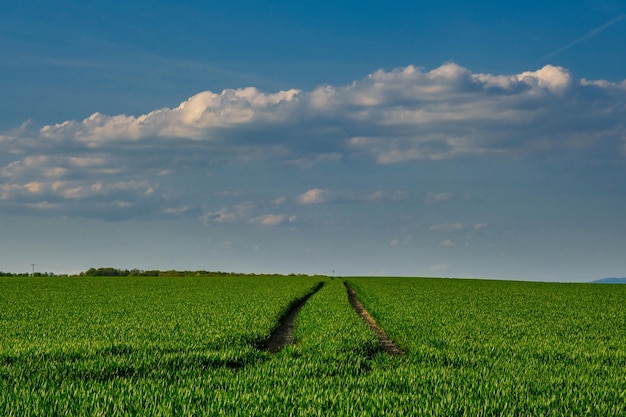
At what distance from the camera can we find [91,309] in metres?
33.5

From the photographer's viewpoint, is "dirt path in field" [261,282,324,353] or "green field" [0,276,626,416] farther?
"dirt path in field" [261,282,324,353]

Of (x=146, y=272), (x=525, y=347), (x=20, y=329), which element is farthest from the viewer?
(x=146, y=272)

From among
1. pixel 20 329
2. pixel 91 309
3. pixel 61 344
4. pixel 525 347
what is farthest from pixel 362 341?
pixel 91 309

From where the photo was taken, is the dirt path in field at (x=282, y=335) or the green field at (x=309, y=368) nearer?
the green field at (x=309, y=368)

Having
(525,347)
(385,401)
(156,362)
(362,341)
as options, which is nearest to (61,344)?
(156,362)

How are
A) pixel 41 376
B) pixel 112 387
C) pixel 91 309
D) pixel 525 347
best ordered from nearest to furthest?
pixel 112 387
pixel 41 376
pixel 525 347
pixel 91 309

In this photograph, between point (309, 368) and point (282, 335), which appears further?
point (282, 335)

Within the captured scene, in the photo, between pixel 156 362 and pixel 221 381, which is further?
pixel 156 362

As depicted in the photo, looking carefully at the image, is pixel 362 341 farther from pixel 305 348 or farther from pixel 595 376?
pixel 595 376

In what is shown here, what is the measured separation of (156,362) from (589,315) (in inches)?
1084

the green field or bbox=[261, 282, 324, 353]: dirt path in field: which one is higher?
the green field

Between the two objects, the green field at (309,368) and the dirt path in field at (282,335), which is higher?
the green field at (309,368)

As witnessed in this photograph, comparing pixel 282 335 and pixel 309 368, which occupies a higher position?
pixel 309 368

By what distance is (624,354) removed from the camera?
18094mm
